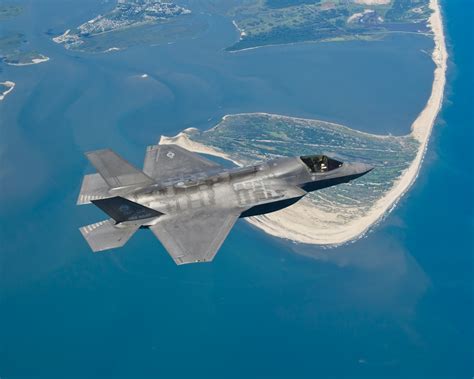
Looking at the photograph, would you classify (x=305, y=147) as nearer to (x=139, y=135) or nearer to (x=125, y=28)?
(x=139, y=135)

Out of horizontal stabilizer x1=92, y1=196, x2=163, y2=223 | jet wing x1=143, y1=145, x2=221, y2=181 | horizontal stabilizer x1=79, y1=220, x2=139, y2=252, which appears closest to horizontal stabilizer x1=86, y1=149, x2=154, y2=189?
jet wing x1=143, y1=145, x2=221, y2=181

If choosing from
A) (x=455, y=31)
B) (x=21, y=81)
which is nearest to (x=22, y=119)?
(x=21, y=81)

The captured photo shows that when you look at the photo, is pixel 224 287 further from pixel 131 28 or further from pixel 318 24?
pixel 318 24

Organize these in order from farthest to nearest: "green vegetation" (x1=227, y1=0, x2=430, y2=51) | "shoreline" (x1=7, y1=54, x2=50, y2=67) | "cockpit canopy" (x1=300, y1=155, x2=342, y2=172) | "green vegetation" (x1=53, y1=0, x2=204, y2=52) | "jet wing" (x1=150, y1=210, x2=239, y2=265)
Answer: "green vegetation" (x1=227, y1=0, x2=430, y2=51)
"green vegetation" (x1=53, y1=0, x2=204, y2=52)
"shoreline" (x1=7, y1=54, x2=50, y2=67)
"cockpit canopy" (x1=300, y1=155, x2=342, y2=172)
"jet wing" (x1=150, y1=210, x2=239, y2=265)

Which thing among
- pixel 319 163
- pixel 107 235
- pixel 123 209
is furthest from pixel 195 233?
pixel 319 163

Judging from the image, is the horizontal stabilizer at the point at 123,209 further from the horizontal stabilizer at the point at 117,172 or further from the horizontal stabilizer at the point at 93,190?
the horizontal stabilizer at the point at 117,172

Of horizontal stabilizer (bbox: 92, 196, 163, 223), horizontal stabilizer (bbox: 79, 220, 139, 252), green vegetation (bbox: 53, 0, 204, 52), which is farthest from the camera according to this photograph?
green vegetation (bbox: 53, 0, 204, 52)

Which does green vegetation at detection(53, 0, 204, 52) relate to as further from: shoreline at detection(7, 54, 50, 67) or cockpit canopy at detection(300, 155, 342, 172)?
cockpit canopy at detection(300, 155, 342, 172)

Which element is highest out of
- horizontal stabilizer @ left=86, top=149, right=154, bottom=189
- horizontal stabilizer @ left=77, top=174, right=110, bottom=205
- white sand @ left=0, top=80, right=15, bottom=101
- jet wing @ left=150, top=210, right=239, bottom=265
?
horizontal stabilizer @ left=86, top=149, right=154, bottom=189
